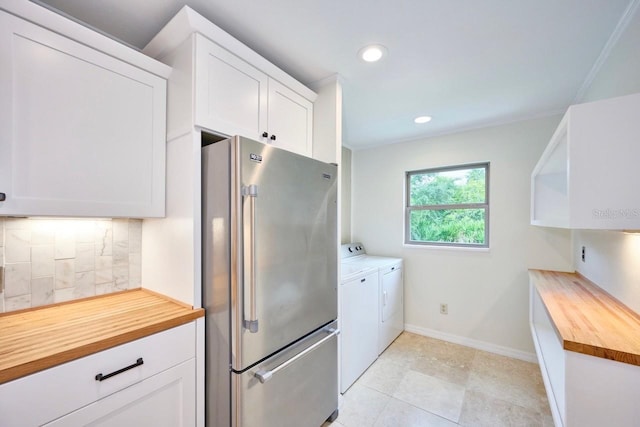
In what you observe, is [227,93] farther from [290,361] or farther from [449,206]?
[449,206]

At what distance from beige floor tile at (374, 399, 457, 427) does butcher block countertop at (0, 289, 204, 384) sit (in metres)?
1.48

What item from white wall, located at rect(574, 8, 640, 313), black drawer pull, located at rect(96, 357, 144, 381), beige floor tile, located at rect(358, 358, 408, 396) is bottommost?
beige floor tile, located at rect(358, 358, 408, 396)

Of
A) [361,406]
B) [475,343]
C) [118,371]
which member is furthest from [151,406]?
[475,343]

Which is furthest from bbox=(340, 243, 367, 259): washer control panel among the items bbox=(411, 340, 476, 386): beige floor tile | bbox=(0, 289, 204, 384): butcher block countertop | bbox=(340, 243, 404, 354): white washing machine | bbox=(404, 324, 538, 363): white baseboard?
bbox=(0, 289, 204, 384): butcher block countertop

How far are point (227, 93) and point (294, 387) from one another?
164cm

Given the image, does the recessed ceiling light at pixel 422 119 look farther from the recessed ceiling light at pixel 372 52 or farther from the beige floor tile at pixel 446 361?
the beige floor tile at pixel 446 361

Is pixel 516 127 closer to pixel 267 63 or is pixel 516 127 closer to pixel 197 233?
pixel 267 63

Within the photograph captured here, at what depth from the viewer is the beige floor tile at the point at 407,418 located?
1.73 m

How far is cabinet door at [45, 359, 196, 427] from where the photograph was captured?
0.94 m

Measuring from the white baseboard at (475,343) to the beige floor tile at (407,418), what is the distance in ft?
4.13

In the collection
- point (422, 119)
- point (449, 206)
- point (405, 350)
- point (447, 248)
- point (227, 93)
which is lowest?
point (405, 350)

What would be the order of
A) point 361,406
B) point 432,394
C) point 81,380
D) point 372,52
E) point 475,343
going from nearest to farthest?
point 81,380, point 372,52, point 361,406, point 432,394, point 475,343

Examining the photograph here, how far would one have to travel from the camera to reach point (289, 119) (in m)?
1.75

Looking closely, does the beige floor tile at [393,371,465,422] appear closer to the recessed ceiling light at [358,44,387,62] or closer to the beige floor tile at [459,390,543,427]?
the beige floor tile at [459,390,543,427]
